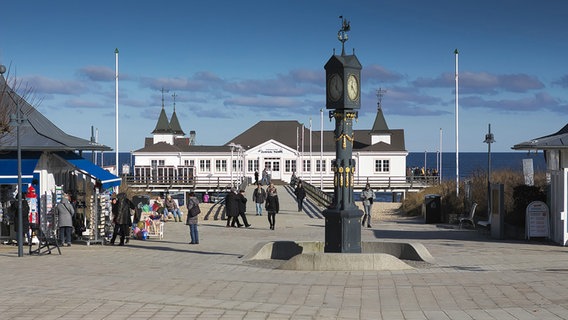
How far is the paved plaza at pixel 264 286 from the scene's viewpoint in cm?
1157

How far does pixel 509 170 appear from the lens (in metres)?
39.9

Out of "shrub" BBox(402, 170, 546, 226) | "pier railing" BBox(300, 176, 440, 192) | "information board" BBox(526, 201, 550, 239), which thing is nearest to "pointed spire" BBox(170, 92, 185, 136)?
"pier railing" BBox(300, 176, 440, 192)

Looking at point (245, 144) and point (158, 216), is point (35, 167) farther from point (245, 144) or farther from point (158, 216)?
point (245, 144)

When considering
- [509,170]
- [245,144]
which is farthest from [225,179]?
[509,170]

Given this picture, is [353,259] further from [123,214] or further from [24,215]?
[24,215]

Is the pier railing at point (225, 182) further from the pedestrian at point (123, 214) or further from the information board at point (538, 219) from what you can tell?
the information board at point (538, 219)

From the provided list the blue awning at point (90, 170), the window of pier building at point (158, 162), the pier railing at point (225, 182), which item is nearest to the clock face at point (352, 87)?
the blue awning at point (90, 170)

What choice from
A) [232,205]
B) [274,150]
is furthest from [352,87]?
[274,150]

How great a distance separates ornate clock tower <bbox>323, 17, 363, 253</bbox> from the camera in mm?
17734

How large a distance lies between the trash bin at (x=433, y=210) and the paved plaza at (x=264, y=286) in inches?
456

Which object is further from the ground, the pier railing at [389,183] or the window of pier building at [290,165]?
the window of pier building at [290,165]

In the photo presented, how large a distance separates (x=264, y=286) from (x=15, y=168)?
11.3 meters

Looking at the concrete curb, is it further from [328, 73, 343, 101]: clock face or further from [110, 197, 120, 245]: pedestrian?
[110, 197, 120, 245]: pedestrian

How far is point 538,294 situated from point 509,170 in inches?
1083
